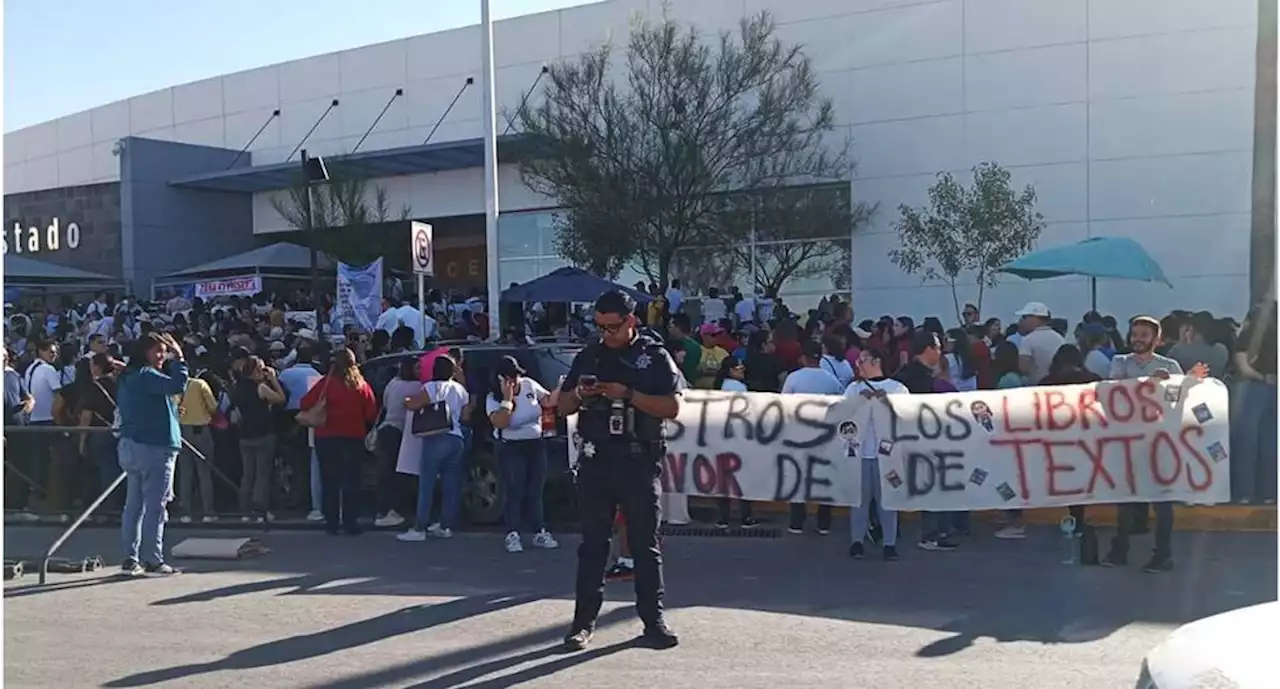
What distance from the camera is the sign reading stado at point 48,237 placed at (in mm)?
35938

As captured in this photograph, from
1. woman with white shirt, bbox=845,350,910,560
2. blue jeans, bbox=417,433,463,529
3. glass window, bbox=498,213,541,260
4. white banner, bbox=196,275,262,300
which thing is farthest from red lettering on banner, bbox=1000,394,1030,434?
glass window, bbox=498,213,541,260

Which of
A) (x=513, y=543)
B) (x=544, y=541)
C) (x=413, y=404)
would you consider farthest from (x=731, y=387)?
(x=413, y=404)

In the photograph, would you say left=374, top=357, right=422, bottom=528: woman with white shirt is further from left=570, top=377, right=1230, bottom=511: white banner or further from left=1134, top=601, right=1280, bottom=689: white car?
left=1134, top=601, right=1280, bottom=689: white car

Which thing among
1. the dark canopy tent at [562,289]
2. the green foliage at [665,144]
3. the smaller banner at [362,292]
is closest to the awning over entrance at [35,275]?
the green foliage at [665,144]

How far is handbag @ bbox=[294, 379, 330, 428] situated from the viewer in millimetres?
11250

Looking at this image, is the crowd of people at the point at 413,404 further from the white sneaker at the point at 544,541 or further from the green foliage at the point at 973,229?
the green foliage at the point at 973,229

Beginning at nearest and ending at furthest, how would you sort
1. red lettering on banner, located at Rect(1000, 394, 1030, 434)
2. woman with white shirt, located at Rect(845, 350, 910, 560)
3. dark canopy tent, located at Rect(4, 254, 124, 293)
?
red lettering on banner, located at Rect(1000, 394, 1030, 434)
woman with white shirt, located at Rect(845, 350, 910, 560)
dark canopy tent, located at Rect(4, 254, 124, 293)

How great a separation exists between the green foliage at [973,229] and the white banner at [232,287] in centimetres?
1325

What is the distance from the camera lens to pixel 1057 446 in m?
9.45

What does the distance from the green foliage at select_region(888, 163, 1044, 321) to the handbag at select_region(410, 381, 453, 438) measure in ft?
51.4

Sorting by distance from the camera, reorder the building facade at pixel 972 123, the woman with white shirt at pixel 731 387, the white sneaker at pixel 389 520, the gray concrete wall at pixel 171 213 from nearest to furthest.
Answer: the woman with white shirt at pixel 731 387 → the white sneaker at pixel 389 520 → the building facade at pixel 972 123 → the gray concrete wall at pixel 171 213

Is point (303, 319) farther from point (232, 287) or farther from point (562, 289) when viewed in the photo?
point (562, 289)

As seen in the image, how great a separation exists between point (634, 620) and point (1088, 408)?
13.5 feet

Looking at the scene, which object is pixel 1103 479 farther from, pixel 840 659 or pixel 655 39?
pixel 655 39
